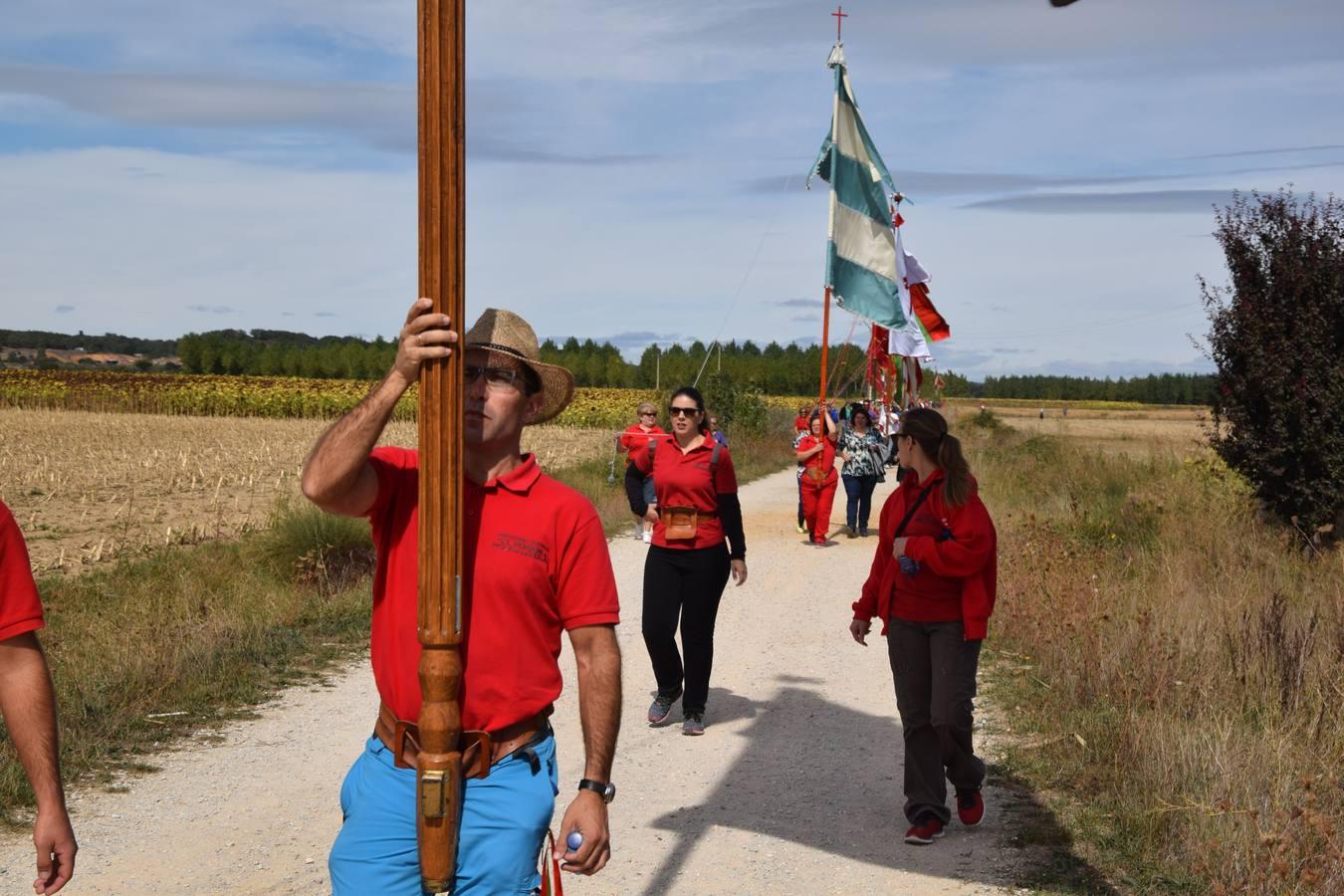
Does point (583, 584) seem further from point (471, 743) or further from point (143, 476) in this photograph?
point (143, 476)

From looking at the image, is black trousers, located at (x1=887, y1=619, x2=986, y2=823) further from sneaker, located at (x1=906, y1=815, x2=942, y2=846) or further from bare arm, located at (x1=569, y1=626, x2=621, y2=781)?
bare arm, located at (x1=569, y1=626, x2=621, y2=781)

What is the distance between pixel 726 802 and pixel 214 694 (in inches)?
133

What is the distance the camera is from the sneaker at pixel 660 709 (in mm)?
7961

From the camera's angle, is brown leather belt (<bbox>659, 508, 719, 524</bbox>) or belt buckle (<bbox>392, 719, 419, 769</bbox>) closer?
belt buckle (<bbox>392, 719, 419, 769</bbox>)

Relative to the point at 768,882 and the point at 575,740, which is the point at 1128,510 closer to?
the point at 575,740

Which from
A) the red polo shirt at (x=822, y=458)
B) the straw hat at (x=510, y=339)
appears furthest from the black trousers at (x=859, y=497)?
the straw hat at (x=510, y=339)

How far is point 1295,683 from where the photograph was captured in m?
7.15

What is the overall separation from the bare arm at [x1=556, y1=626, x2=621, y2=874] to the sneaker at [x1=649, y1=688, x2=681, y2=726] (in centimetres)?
473

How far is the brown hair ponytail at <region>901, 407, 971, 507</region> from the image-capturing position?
19.6ft

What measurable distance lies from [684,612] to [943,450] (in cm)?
243

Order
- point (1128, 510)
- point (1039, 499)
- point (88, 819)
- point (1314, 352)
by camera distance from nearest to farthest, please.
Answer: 1. point (88, 819)
2. point (1314, 352)
3. point (1128, 510)
4. point (1039, 499)

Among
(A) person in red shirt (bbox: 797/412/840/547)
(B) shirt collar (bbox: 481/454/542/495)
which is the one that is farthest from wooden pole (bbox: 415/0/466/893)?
(A) person in red shirt (bbox: 797/412/840/547)

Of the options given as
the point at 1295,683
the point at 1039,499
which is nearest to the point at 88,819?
the point at 1295,683

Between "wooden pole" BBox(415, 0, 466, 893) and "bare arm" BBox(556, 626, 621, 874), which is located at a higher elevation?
"wooden pole" BBox(415, 0, 466, 893)
